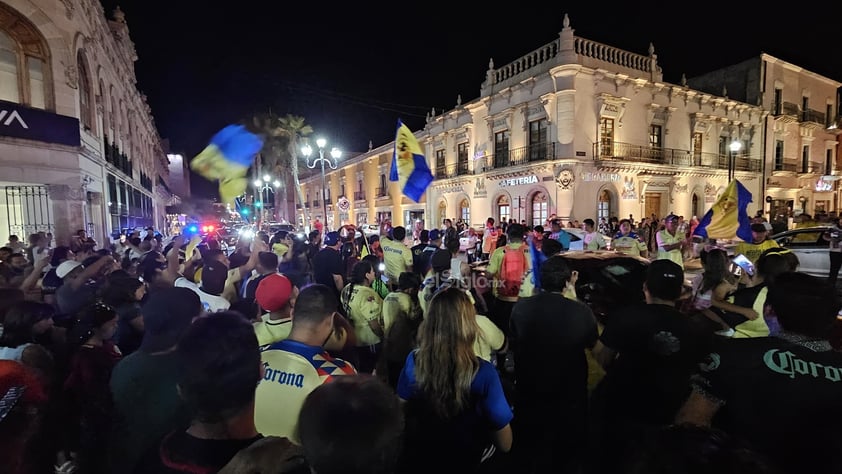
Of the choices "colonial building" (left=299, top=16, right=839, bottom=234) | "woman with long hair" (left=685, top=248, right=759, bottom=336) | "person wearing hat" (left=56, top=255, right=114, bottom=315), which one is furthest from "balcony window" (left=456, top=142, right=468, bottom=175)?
"person wearing hat" (left=56, top=255, right=114, bottom=315)

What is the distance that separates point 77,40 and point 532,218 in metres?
20.1

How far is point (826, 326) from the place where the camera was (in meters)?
1.95

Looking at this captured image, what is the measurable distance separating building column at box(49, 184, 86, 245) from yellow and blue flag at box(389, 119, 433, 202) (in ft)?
30.6

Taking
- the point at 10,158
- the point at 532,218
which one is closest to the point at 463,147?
the point at 532,218

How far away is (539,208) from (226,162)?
16421 millimetres

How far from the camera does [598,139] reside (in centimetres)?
2055

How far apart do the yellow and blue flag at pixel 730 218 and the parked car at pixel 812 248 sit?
417 cm

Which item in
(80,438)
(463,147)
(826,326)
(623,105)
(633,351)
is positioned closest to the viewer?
(826,326)

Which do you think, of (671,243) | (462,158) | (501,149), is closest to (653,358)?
(671,243)

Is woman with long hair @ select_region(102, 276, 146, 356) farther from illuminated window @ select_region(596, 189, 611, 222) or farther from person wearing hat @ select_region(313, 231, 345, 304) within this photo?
illuminated window @ select_region(596, 189, 611, 222)

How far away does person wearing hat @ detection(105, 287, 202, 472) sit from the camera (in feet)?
6.72

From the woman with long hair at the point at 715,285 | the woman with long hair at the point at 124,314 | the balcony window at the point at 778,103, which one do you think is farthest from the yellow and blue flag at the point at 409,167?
the balcony window at the point at 778,103

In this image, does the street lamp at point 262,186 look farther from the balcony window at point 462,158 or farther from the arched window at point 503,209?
the arched window at point 503,209

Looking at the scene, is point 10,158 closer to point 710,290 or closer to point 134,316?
point 134,316
